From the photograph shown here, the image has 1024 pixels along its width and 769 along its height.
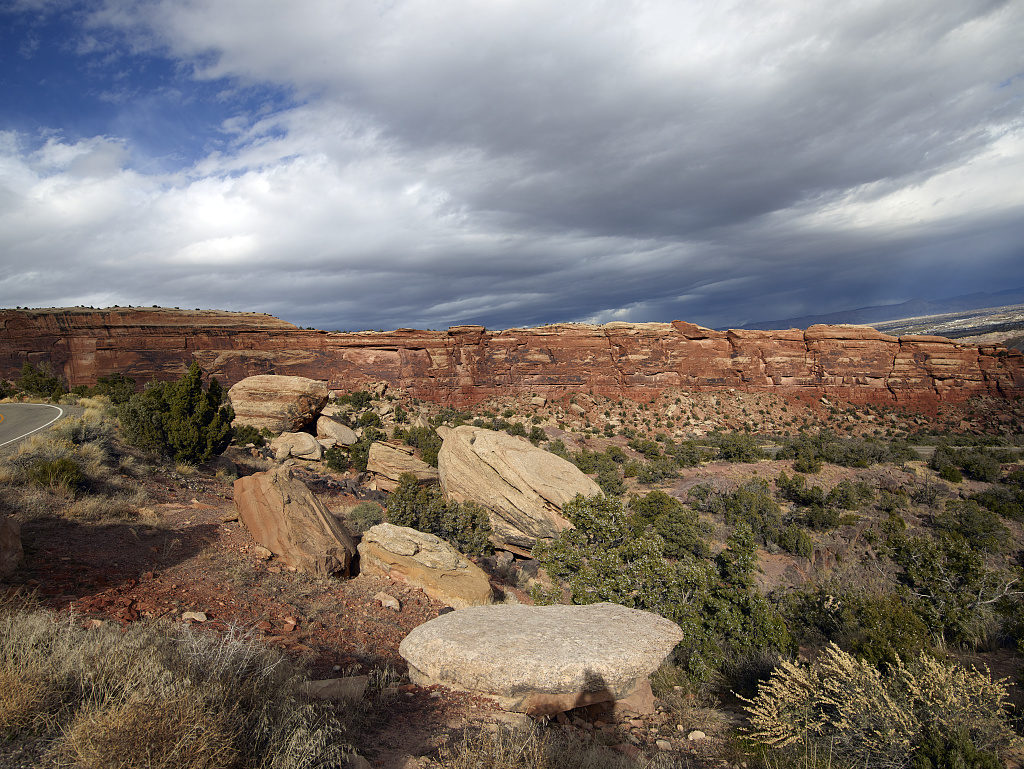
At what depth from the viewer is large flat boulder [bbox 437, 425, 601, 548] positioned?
15.0 meters

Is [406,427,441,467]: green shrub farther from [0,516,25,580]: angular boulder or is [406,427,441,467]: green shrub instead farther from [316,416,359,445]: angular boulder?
[0,516,25,580]: angular boulder

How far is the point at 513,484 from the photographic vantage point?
15461 millimetres

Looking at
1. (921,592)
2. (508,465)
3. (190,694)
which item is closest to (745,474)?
(921,592)

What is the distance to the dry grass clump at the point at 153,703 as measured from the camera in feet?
10.4

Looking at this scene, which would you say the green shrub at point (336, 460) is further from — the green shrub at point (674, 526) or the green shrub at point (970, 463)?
the green shrub at point (970, 463)

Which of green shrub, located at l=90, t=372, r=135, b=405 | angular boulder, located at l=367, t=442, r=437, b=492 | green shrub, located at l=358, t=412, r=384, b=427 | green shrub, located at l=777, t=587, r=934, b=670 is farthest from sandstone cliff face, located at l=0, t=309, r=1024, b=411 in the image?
green shrub, located at l=777, t=587, r=934, b=670

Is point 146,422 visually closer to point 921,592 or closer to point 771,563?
point 771,563

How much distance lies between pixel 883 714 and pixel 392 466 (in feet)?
64.9

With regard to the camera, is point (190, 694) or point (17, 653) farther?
point (17, 653)

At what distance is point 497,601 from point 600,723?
5312 mm

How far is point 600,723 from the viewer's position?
6336 mm

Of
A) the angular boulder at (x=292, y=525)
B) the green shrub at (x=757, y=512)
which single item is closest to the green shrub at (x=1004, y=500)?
the green shrub at (x=757, y=512)

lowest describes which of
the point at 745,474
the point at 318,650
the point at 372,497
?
the point at 745,474

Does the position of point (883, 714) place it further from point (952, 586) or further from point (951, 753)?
point (952, 586)
